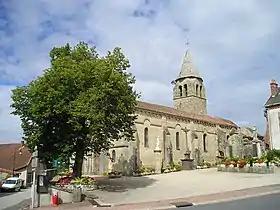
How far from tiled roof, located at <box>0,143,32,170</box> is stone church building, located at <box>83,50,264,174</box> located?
10.3 metres

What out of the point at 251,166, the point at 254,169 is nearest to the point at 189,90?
the point at 251,166

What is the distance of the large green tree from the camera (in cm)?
2236

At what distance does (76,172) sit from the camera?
25.3 metres

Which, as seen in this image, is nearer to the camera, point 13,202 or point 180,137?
point 13,202

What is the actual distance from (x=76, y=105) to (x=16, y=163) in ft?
104

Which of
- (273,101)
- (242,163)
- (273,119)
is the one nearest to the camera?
(242,163)

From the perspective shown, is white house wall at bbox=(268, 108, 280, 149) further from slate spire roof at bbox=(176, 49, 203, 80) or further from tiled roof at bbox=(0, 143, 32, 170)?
tiled roof at bbox=(0, 143, 32, 170)

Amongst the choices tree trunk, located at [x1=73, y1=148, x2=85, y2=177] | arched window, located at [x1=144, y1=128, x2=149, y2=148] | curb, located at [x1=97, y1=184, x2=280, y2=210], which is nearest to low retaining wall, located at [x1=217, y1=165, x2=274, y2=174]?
curb, located at [x1=97, y1=184, x2=280, y2=210]

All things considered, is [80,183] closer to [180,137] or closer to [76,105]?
[76,105]

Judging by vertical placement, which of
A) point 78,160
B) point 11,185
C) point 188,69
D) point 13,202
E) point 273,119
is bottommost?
point 13,202

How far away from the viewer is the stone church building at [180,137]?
42188 millimetres

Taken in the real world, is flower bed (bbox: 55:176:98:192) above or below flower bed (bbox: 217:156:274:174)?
below

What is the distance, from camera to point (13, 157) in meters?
49.8

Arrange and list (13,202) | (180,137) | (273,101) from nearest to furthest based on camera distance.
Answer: (13,202), (273,101), (180,137)
